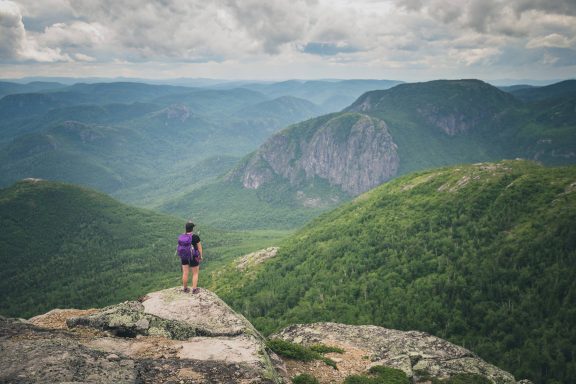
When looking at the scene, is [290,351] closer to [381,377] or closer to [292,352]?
[292,352]

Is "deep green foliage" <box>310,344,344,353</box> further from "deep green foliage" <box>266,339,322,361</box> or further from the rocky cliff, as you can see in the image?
"deep green foliage" <box>266,339,322,361</box>

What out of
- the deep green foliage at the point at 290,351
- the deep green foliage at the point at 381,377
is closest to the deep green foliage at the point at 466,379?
the deep green foliage at the point at 381,377

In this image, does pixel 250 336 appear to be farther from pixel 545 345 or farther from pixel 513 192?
pixel 513 192

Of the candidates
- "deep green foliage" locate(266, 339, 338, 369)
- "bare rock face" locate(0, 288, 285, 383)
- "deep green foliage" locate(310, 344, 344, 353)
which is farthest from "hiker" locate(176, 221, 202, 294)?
"deep green foliage" locate(310, 344, 344, 353)

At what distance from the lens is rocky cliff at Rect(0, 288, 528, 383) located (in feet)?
70.4

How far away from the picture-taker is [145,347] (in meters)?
26.6

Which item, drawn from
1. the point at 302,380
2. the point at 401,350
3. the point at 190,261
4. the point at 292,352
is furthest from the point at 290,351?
the point at 401,350

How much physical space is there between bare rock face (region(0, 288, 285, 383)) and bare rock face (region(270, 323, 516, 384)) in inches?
711

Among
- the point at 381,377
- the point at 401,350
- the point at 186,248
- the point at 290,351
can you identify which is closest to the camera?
the point at 186,248

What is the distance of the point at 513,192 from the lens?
461 feet

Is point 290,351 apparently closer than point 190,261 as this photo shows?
No

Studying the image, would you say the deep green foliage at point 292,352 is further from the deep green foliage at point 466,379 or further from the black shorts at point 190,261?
the deep green foliage at point 466,379

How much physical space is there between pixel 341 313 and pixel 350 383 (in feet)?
309

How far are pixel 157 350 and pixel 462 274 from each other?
12081 cm
